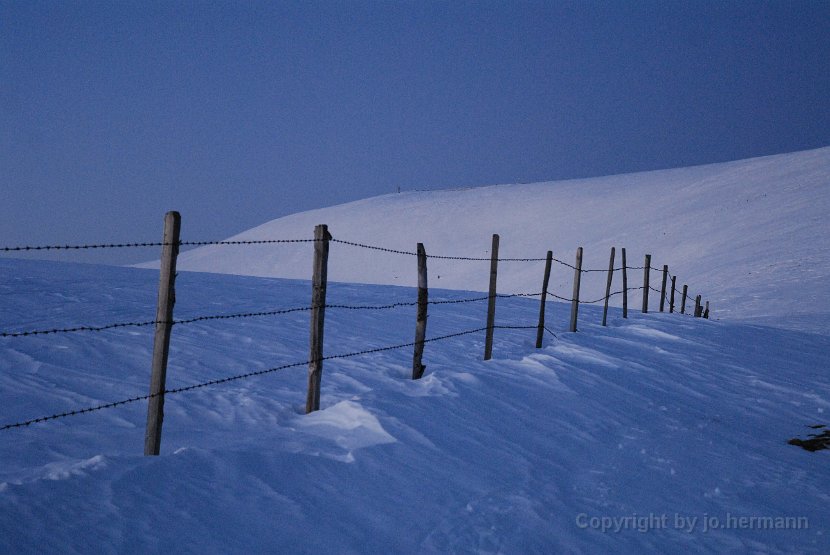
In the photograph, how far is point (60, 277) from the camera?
1608cm

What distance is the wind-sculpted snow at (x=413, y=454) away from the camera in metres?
2.98

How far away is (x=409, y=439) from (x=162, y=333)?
175 cm

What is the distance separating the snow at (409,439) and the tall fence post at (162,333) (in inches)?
8.3

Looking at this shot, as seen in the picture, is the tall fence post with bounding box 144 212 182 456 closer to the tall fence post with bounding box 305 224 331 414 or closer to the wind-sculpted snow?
the wind-sculpted snow

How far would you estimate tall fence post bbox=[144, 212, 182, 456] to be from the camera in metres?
3.70

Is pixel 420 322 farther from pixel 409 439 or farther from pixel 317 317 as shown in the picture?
pixel 409 439

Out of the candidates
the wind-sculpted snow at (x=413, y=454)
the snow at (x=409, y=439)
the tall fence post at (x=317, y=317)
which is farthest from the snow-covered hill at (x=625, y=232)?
the tall fence post at (x=317, y=317)

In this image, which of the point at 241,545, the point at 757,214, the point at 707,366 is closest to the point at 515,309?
the point at 707,366

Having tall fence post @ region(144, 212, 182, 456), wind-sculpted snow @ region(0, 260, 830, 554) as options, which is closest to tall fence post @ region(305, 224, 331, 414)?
wind-sculpted snow @ region(0, 260, 830, 554)

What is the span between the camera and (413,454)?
4035 mm

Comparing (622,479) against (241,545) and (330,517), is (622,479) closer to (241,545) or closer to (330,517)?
(330,517)

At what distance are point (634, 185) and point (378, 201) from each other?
2465 centimetres

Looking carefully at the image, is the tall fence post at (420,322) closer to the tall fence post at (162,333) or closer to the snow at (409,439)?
the snow at (409,439)

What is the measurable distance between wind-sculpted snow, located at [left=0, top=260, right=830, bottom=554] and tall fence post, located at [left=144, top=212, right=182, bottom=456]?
32cm
